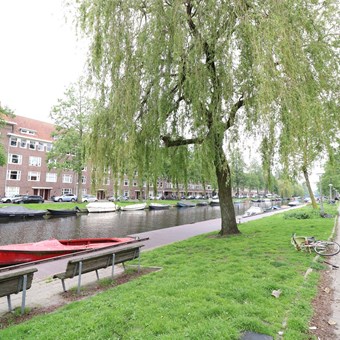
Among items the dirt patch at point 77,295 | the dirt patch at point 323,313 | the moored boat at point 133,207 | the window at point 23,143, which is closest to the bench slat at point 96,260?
the dirt patch at point 77,295

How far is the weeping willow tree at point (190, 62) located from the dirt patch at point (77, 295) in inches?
148

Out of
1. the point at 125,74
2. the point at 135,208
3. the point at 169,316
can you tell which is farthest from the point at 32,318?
the point at 135,208

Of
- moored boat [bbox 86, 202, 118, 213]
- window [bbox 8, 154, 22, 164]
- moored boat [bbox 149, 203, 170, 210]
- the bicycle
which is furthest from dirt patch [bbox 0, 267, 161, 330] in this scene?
window [bbox 8, 154, 22, 164]

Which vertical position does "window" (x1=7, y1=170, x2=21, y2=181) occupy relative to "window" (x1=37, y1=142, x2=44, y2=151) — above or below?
below

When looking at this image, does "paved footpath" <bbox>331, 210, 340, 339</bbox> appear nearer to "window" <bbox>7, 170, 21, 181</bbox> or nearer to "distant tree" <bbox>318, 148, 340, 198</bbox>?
"distant tree" <bbox>318, 148, 340, 198</bbox>

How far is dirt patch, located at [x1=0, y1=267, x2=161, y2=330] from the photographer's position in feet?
15.5

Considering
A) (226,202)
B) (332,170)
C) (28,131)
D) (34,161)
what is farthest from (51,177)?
(332,170)

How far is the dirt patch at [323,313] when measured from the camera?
4.08 meters

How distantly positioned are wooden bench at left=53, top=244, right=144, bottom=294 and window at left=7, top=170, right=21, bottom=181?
154 ft

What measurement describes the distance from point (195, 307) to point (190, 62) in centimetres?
716

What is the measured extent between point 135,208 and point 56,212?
1336cm

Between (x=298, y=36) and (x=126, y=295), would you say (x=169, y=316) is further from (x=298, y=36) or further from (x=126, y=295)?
(x=298, y=36)

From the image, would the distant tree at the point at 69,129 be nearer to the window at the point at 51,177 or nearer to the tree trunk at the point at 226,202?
the window at the point at 51,177

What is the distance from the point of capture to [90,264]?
6.34m
